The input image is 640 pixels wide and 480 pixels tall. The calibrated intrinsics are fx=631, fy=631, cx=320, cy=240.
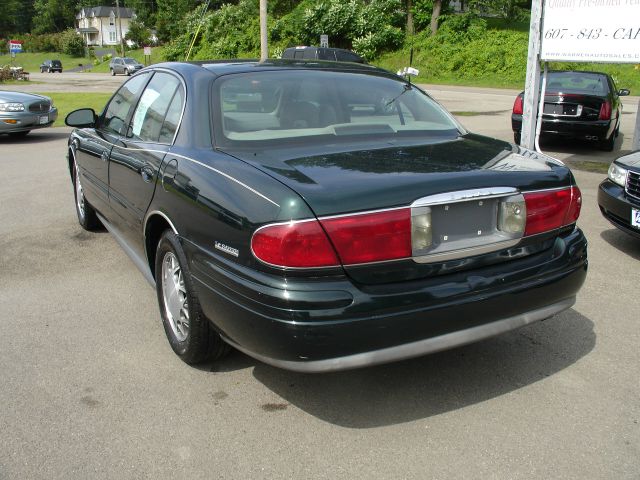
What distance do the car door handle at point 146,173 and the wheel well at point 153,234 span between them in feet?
0.72

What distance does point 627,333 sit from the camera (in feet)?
12.8

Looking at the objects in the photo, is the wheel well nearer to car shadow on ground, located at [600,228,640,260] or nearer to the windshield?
car shadow on ground, located at [600,228,640,260]

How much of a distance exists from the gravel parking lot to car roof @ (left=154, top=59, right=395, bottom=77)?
1632mm

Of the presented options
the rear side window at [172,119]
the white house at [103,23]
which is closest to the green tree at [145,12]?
the white house at [103,23]

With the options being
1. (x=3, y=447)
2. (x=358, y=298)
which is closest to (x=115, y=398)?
(x=3, y=447)

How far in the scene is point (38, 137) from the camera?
13.6m

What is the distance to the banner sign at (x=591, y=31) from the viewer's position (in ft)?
27.1

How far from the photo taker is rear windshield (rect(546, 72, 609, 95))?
443 inches

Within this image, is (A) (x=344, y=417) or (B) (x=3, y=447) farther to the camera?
(A) (x=344, y=417)

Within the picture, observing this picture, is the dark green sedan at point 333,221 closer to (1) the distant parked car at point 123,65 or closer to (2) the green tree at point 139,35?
(1) the distant parked car at point 123,65

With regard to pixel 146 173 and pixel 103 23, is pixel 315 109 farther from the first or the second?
pixel 103 23

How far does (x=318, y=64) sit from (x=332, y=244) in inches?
73.8

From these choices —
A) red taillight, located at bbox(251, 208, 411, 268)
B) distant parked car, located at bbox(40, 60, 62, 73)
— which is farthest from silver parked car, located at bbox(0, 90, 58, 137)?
distant parked car, located at bbox(40, 60, 62, 73)

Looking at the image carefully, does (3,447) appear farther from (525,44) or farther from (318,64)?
(525,44)
